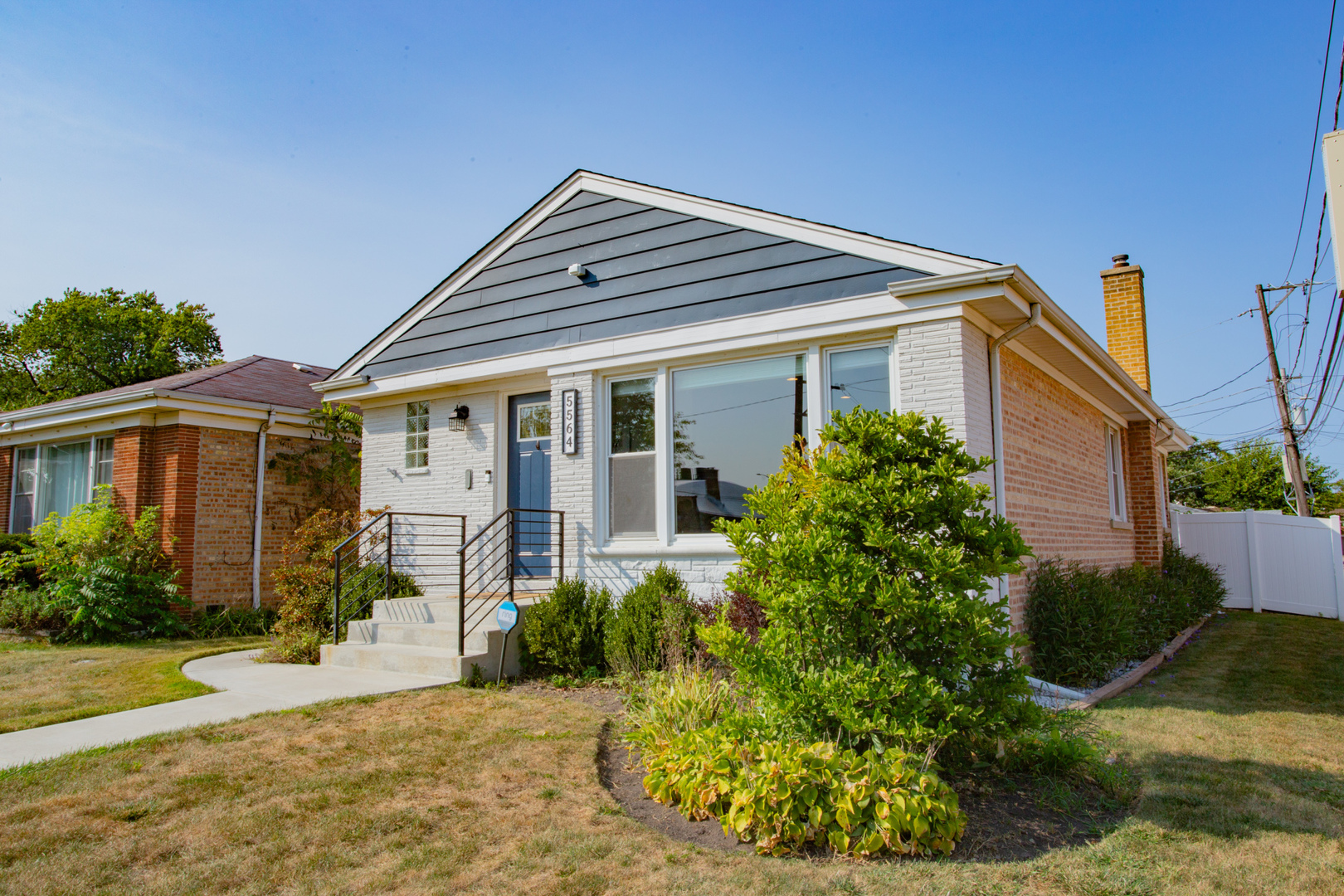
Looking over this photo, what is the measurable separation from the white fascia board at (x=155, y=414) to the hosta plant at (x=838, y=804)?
1069cm

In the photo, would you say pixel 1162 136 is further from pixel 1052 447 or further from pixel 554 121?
pixel 554 121

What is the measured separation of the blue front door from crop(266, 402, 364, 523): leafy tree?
4034 mm

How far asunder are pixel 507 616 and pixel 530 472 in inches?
126

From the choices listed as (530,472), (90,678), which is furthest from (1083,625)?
(90,678)

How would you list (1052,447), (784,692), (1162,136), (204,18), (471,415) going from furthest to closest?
(1162,136), (471,415), (1052,447), (204,18), (784,692)

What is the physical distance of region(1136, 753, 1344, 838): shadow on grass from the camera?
12.7 feet

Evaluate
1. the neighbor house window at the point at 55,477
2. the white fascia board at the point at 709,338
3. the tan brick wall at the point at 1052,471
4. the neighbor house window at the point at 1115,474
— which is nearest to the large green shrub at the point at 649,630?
the white fascia board at the point at 709,338

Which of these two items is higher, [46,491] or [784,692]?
[46,491]

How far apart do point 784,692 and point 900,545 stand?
0.97m

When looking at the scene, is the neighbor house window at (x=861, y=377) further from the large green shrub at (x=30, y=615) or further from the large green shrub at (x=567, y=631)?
the large green shrub at (x=30, y=615)

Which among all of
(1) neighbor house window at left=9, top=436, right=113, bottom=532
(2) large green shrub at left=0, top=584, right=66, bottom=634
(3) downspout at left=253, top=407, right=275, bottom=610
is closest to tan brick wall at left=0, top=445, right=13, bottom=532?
(1) neighbor house window at left=9, top=436, right=113, bottom=532

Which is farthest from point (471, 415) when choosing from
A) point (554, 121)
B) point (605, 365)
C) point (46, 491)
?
point (46, 491)

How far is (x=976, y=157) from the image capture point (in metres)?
9.55

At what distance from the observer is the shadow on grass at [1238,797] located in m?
3.88
